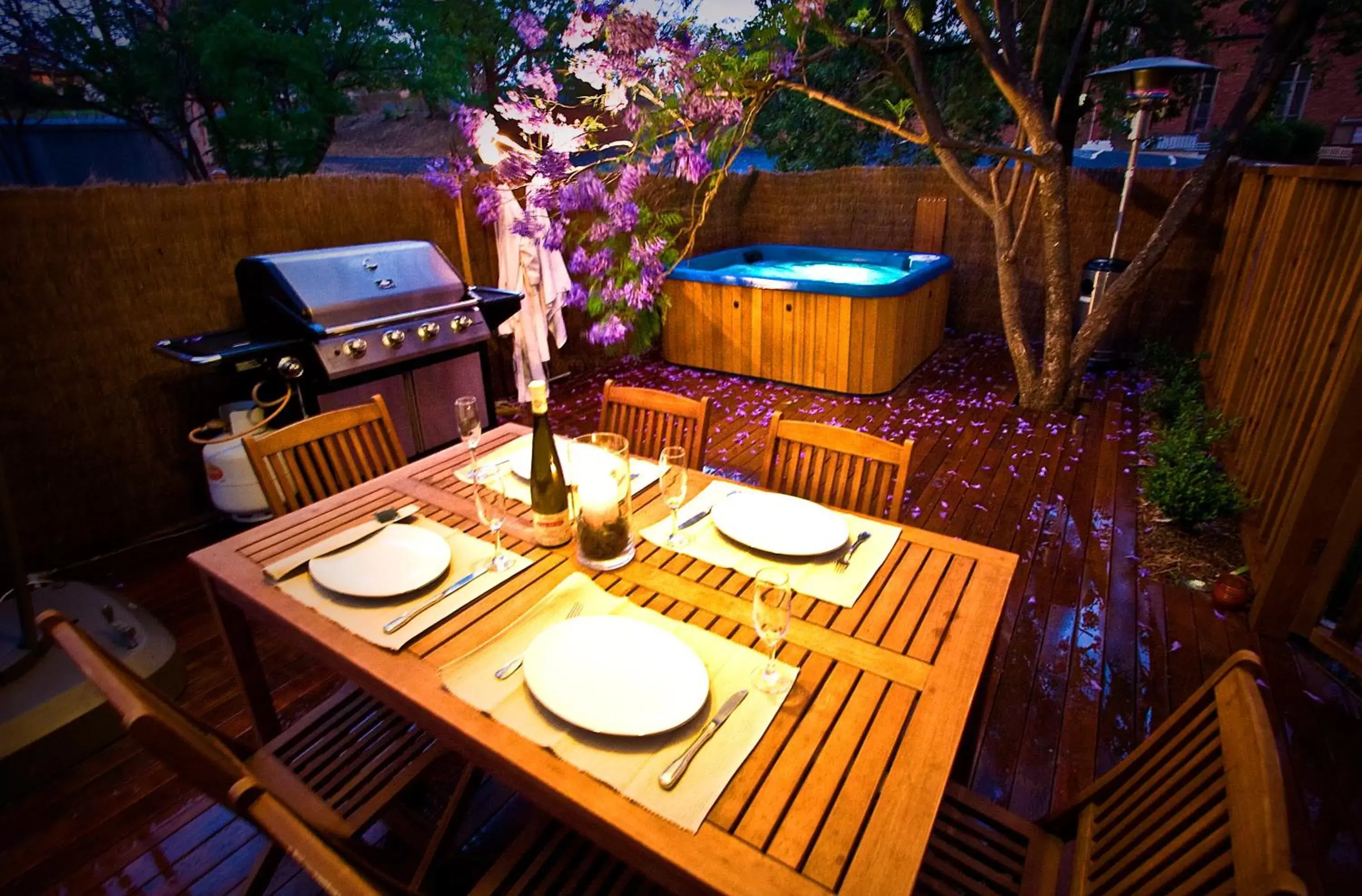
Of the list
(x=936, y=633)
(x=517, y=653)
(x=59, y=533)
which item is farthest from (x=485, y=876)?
(x=59, y=533)

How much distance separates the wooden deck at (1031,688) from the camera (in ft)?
5.53

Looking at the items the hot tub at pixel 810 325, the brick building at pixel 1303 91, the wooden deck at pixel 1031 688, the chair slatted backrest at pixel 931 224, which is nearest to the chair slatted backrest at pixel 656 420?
the wooden deck at pixel 1031 688

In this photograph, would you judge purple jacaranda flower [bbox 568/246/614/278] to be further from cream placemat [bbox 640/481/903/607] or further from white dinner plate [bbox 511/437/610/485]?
cream placemat [bbox 640/481/903/607]

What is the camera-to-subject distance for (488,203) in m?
3.23

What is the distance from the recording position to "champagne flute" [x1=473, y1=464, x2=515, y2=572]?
55.9 inches

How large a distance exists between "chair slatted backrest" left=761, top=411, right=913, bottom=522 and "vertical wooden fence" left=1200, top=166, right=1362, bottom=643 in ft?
4.92

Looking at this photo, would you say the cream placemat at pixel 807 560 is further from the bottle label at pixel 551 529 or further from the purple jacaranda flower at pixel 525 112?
the purple jacaranda flower at pixel 525 112

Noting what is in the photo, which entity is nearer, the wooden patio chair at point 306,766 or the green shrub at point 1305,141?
the wooden patio chair at point 306,766

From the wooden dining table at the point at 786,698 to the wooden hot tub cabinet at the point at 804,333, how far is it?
11.1 feet

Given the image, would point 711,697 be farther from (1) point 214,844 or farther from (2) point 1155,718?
(2) point 1155,718

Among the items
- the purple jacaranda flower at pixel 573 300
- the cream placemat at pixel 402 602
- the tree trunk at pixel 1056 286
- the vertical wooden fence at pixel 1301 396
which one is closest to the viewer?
the cream placemat at pixel 402 602

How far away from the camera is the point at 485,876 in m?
1.15

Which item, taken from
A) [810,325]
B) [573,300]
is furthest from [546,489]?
[810,325]

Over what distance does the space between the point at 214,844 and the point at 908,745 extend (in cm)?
174
